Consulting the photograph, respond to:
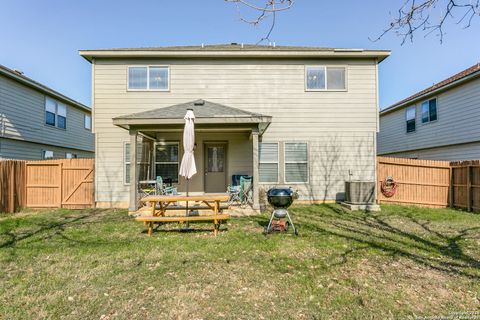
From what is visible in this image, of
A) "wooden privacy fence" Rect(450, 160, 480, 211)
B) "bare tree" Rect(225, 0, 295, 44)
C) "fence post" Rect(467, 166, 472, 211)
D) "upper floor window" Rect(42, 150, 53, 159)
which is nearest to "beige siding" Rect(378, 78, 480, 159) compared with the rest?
"wooden privacy fence" Rect(450, 160, 480, 211)

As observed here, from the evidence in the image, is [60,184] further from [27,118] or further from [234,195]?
[234,195]

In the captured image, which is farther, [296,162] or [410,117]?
[410,117]

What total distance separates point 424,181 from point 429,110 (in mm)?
6197

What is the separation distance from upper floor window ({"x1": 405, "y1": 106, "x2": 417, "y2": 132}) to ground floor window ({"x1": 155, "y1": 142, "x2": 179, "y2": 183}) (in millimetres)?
13793

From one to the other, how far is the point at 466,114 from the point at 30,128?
69.2 ft

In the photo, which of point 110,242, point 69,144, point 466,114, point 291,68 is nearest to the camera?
point 110,242

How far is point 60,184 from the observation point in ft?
31.3

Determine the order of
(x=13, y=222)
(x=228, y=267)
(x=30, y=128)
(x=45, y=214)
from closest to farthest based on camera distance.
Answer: (x=228, y=267), (x=13, y=222), (x=45, y=214), (x=30, y=128)

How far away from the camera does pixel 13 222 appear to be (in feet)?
23.2

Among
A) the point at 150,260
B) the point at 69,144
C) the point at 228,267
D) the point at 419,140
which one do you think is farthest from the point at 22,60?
the point at 419,140

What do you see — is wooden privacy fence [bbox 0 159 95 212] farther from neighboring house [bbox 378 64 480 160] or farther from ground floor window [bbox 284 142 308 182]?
neighboring house [bbox 378 64 480 160]

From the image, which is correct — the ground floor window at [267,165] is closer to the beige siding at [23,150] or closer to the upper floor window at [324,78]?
the upper floor window at [324,78]

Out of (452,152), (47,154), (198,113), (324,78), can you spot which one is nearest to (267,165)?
(198,113)

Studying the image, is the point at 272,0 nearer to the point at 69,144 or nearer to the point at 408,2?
the point at 408,2
